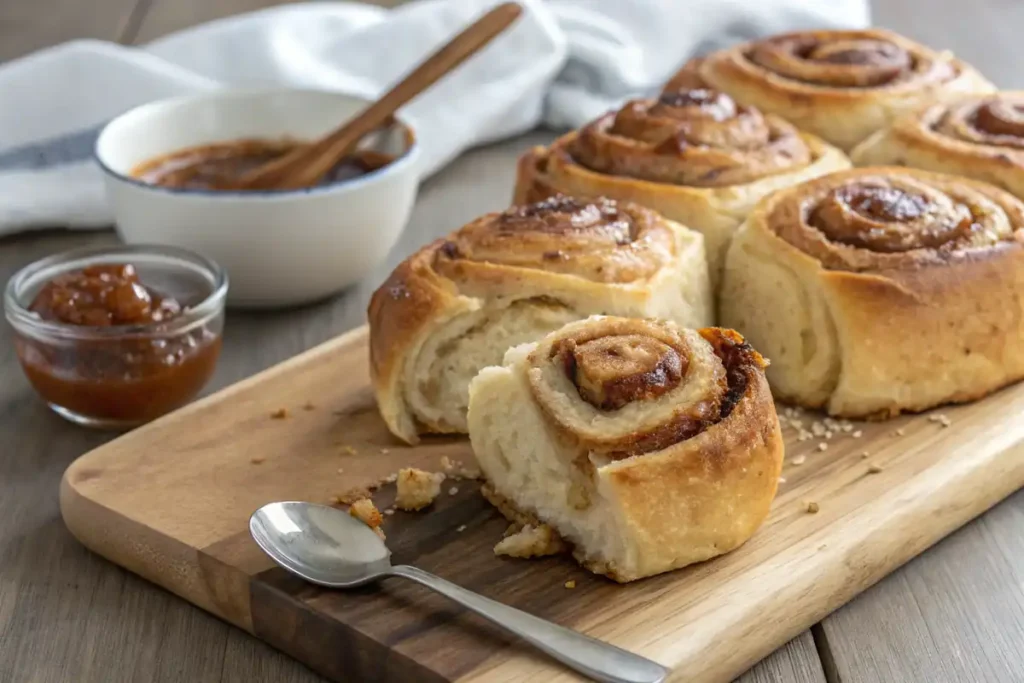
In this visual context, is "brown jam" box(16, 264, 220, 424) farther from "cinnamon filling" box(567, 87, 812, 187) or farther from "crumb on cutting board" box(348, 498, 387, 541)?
"cinnamon filling" box(567, 87, 812, 187)

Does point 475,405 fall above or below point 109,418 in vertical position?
above

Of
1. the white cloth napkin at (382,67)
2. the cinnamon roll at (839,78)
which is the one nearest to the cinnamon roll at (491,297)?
the cinnamon roll at (839,78)

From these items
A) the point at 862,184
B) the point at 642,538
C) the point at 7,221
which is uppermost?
the point at 862,184

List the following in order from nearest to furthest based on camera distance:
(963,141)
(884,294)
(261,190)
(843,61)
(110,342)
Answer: (884,294)
(110,342)
(963,141)
(261,190)
(843,61)

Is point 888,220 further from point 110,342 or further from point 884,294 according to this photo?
point 110,342

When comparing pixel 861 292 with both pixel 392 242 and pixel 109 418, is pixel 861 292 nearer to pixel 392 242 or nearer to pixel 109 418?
pixel 392 242

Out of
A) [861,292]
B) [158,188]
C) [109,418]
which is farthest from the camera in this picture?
[158,188]

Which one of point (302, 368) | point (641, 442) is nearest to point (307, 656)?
point (641, 442)

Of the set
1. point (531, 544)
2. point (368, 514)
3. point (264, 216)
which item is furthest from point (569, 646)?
point (264, 216)
